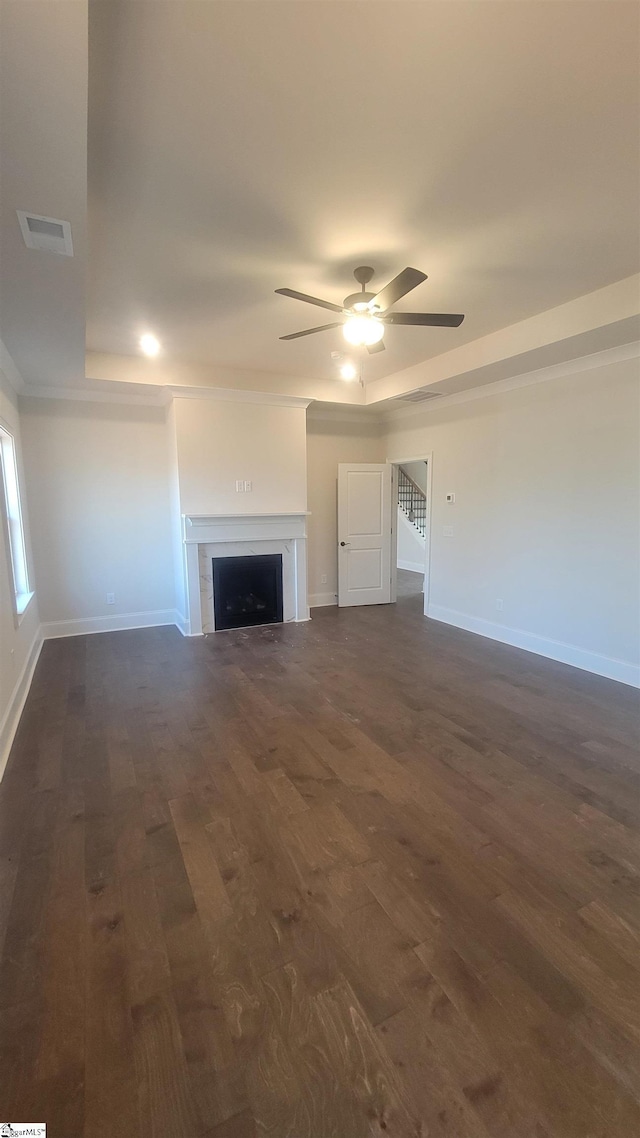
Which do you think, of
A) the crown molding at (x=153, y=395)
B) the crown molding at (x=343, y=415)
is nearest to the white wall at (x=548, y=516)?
the crown molding at (x=343, y=415)

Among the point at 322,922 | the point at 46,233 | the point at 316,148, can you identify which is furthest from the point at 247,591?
the point at 316,148

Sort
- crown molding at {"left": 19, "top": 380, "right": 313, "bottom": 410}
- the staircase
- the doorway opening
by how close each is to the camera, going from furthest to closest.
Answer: the staircase < the doorway opening < crown molding at {"left": 19, "top": 380, "right": 313, "bottom": 410}

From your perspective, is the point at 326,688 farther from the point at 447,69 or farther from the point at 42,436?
the point at 42,436

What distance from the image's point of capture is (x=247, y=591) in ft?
18.5

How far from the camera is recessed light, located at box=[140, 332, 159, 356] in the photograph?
4.07 meters

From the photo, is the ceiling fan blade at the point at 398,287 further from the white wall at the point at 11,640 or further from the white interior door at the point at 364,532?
the white interior door at the point at 364,532

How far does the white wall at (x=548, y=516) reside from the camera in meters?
3.82

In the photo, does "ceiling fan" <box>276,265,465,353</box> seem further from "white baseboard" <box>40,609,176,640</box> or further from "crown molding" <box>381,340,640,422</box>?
"white baseboard" <box>40,609,176,640</box>

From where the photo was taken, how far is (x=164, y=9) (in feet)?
4.48

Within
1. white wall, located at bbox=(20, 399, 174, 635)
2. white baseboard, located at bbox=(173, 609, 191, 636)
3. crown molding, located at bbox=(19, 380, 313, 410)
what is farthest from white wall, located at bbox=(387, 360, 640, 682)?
white wall, located at bbox=(20, 399, 174, 635)

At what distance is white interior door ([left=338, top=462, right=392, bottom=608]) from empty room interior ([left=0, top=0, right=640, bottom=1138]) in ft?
5.00

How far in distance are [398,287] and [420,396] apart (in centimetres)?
311

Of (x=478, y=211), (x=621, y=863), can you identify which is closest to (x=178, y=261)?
(x=478, y=211)

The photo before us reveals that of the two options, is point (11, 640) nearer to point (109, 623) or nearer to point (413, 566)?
point (109, 623)
